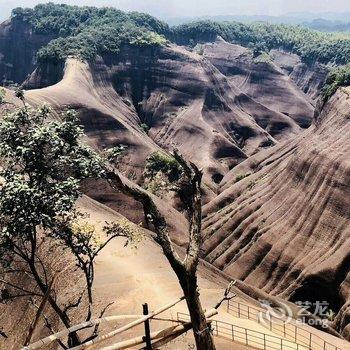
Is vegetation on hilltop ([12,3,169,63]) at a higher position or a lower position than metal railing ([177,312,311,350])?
higher

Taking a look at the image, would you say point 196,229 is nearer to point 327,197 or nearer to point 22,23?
point 327,197

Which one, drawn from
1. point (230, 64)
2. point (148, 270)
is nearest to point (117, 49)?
point (230, 64)

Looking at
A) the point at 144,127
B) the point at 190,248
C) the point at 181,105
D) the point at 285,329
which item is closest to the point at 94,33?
the point at 181,105

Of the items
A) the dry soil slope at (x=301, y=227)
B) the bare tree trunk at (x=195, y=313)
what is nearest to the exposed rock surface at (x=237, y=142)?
the dry soil slope at (x=301, y=227)

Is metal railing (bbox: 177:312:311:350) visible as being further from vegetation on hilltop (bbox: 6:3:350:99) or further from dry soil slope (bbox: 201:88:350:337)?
vegetation on hilltop (bbox: 6:3:350:99)

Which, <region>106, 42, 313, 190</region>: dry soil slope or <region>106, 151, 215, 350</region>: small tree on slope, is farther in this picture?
<region>106, 42, 313, 190</region>: dry soil slope

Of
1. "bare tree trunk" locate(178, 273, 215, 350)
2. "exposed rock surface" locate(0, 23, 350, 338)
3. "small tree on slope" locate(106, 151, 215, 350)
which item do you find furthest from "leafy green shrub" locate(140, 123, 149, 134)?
"bare tree trunk" locate(178, 273, 215, 350)
